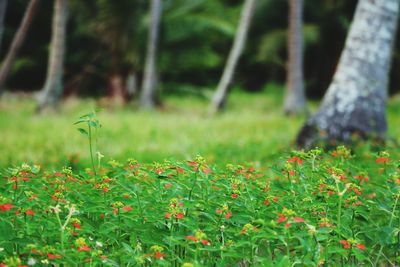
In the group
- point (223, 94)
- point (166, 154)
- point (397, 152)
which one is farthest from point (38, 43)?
point (397, 152)

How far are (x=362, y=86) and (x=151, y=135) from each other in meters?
3.32

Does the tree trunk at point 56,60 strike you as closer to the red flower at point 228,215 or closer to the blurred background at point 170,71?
the blurred background at point 170,71

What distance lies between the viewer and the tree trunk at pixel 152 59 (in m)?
12.4

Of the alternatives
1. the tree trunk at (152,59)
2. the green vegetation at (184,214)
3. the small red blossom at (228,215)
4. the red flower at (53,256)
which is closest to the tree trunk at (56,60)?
the tree trunk at (152,59)

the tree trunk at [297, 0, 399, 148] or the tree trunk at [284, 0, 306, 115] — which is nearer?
the tree trunk at [297, 0, 399, 148]

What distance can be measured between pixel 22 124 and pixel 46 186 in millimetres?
6702

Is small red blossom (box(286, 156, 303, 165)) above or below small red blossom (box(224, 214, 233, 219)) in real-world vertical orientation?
above

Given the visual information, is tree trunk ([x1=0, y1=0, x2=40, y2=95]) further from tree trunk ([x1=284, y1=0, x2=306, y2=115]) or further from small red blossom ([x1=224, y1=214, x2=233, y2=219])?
tree trunk ([x1=284, y1=0, x2=306, y2=115])

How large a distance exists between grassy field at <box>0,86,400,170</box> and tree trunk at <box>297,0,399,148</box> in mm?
618

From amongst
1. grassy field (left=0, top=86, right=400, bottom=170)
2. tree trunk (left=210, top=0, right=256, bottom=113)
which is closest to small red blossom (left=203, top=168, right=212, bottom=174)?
grassy field (left=0, top=86, right=400, bottom=170)

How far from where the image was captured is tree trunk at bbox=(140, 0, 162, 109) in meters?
12.4

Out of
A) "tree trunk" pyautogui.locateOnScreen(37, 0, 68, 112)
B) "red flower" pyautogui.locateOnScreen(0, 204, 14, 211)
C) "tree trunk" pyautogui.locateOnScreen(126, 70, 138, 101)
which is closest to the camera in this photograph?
"red flower" pyautogui.locateOnScreen(0, 204, 14, 211)

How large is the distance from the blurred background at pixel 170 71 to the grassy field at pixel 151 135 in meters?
0.02

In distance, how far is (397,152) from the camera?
5.21 meters
